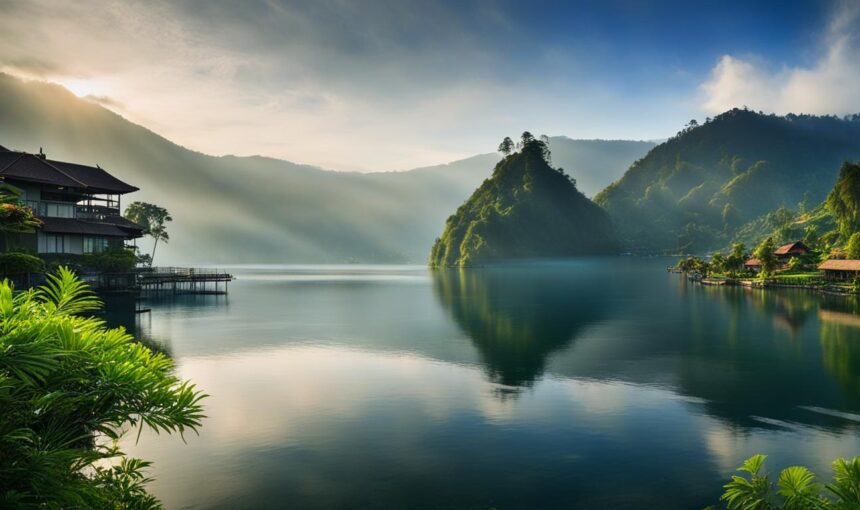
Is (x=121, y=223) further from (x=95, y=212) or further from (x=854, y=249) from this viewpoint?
(x=854, y=249)

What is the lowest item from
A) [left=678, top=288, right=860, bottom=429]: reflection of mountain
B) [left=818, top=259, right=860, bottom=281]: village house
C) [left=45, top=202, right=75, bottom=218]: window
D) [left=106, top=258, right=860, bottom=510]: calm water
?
[left=106, top=258, right=860, bottom=510]: calm water

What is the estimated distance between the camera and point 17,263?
16453mm

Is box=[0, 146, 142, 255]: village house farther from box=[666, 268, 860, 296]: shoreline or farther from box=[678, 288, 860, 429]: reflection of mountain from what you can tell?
box=[666, 268, 860, 296]: shoreline

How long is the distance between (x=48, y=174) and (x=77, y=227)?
8.04m

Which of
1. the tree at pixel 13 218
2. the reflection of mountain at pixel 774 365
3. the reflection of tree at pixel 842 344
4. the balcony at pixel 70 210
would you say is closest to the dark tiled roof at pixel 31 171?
the balcony at pixel 70 210

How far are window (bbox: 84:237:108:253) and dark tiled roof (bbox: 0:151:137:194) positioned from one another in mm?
7707

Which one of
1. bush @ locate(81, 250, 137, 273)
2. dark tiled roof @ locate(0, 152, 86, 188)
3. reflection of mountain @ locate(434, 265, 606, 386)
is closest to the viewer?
reflection of mountain @ locate(434, 265, 606, 386)

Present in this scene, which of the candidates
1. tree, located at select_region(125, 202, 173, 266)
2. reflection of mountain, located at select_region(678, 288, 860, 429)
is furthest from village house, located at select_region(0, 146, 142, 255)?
reflection of mountain, located at select_region(678, 288, 860, 429)

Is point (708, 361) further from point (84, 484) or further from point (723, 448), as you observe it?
point (84, 484)

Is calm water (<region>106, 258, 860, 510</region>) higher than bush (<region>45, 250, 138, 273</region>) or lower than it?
lower

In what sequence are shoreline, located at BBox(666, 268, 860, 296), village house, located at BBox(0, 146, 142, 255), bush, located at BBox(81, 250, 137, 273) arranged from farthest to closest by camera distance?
1. shoreline, located at BBox(666, 268, 860, 296)
2. bush, located at BBox(81, 250, 137, 273)
3. village house, located at BBox(0, 146, 142, 255)

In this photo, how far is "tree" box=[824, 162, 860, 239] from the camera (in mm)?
127812

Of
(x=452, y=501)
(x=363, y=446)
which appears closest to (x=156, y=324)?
(x=363, y=446)

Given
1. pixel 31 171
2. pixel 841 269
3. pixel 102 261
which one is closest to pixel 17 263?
pixel 31 171
